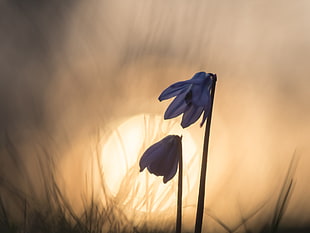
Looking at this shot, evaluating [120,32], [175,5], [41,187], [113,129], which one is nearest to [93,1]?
[120,32]

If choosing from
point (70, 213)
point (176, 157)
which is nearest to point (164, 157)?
point (176, 157)

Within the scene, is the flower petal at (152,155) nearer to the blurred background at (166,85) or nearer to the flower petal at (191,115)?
the flower petal at (191,115)

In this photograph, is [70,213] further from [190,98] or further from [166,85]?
[166,85]

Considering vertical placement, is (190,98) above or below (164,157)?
above

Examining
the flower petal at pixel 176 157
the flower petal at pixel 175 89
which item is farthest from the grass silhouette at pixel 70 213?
the flower petal at pixel 175 89

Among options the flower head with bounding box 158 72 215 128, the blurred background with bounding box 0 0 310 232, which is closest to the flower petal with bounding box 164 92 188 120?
the flower head with bounding box 158 72 215 128

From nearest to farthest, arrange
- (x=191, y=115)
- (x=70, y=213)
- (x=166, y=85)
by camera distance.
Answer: (x=191, y=115), (x=70, y=213), (x=166, y=85)
